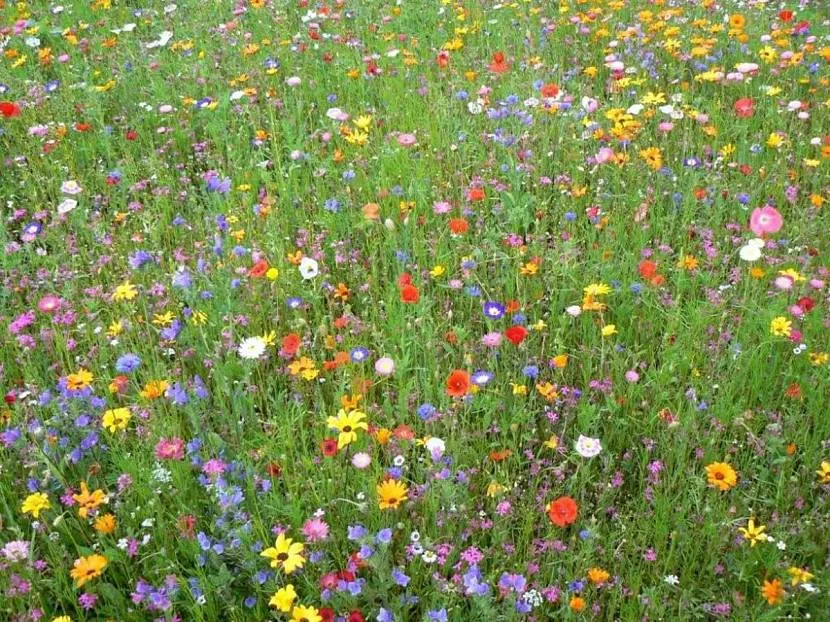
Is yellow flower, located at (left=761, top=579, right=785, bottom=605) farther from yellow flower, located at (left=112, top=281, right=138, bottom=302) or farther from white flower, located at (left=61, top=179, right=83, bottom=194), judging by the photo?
white flower, located at (left=61, top=179, right=83, bottom=194)

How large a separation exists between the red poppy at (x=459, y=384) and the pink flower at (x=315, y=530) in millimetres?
545

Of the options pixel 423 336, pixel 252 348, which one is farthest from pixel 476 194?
pixel 252 348

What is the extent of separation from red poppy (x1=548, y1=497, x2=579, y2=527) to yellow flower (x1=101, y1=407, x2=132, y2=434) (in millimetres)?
1250

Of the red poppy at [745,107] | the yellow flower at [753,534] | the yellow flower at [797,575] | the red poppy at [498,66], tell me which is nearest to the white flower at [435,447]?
the yellow flower at [753,534]

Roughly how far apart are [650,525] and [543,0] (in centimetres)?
440

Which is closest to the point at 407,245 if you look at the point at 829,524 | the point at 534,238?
the point at 534,238

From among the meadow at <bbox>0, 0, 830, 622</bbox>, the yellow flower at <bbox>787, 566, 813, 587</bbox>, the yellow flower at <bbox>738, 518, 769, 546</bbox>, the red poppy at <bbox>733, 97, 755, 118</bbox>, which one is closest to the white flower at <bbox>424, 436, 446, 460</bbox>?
the meadow at <bbox>0, 0, 830, 622</bbox>

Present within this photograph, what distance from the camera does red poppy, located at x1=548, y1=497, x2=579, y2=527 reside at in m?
1.95

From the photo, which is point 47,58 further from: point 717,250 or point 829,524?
point 829,524

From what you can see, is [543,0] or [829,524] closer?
[829,524]

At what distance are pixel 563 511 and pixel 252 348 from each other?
1142 millimetres

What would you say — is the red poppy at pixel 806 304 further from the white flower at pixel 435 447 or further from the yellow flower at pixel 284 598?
the yellow flower at pixel 284 598

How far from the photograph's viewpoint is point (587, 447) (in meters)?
2.15

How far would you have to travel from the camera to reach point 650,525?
2.06m
